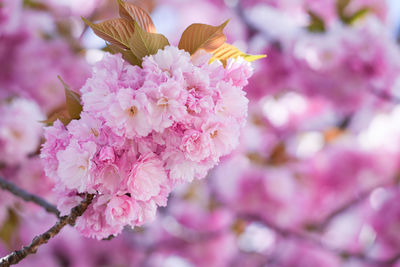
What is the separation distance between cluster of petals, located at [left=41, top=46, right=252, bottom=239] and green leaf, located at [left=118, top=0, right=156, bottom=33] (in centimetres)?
8

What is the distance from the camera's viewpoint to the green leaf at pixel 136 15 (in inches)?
28.6

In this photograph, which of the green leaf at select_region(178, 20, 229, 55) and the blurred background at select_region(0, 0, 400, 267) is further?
the blurred background at select_region(0, 0, 400, 267)

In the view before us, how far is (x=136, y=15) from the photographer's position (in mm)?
738

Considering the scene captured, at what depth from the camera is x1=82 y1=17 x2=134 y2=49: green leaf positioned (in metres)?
0.71

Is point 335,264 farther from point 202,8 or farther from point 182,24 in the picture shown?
point 182,24

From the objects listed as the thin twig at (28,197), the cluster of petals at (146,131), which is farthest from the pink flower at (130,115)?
the thin twig at (28,197)

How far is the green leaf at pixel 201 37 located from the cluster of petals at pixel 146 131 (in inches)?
2.0

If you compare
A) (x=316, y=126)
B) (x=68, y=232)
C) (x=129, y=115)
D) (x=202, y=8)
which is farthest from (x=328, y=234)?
(x=129, y=115)

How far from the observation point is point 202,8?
4.10m

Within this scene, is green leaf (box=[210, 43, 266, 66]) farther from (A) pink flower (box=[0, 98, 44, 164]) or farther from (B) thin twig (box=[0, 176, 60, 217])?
(A) pink flower (box=[0, 98, 44, 164])

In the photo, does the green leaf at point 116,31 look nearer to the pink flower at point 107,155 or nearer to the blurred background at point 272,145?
the pink flower at point 107,155

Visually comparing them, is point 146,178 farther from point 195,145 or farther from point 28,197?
point 28,197

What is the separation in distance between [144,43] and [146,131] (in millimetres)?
147

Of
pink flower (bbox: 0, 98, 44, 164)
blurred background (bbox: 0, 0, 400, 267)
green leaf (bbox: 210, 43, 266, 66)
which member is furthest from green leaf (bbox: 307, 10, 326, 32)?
green leaf (bbox: 210, 43, 266, 66)
